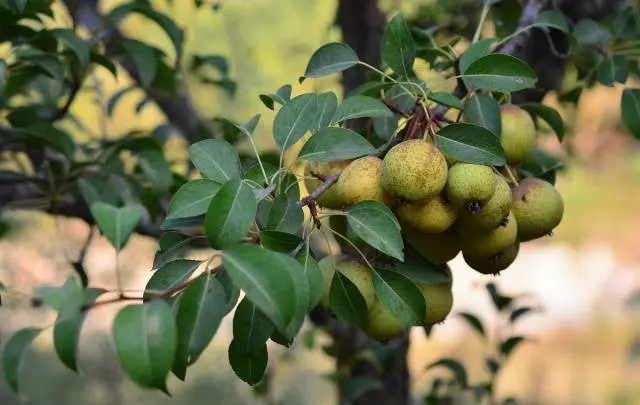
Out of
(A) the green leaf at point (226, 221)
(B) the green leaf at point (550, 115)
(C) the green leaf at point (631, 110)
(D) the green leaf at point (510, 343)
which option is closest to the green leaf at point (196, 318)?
(A) the green leaf at point (226, 221)

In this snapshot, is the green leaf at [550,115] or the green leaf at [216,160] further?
the green leaf at [550,115]

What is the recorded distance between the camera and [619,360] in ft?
14.8

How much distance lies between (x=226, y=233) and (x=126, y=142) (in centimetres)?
63

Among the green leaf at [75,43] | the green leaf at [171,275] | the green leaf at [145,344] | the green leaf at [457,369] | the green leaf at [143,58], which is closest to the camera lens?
the green leaf at [145,344]

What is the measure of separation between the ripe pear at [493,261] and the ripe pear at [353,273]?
0.07 m

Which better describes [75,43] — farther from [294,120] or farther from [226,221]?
[226,221]

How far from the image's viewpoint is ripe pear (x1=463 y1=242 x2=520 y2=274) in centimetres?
61

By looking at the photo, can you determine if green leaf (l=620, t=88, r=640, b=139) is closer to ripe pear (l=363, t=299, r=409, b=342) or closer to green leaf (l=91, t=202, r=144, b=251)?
ripe pear (l=363, t=299, r=409, b=342)

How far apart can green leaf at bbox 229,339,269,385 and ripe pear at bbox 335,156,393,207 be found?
11 centimetres

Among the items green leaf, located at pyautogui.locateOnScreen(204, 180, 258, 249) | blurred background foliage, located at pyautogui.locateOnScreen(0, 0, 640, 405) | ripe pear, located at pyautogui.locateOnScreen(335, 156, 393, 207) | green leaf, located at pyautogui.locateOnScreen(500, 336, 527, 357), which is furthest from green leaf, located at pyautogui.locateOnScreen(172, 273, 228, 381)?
blurred background foliage, located at pyautogui.locateOnScreen(0, 0, 640, 405)

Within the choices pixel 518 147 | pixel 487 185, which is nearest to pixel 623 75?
pixel 518 147

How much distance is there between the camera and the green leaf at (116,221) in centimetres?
49

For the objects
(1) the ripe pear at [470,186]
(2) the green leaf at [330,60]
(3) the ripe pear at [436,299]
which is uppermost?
(2) the green leaf at [330,60]

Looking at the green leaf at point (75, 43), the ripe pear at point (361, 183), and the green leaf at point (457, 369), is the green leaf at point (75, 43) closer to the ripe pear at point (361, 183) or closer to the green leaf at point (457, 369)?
the ripe pear at point (361, 183)
